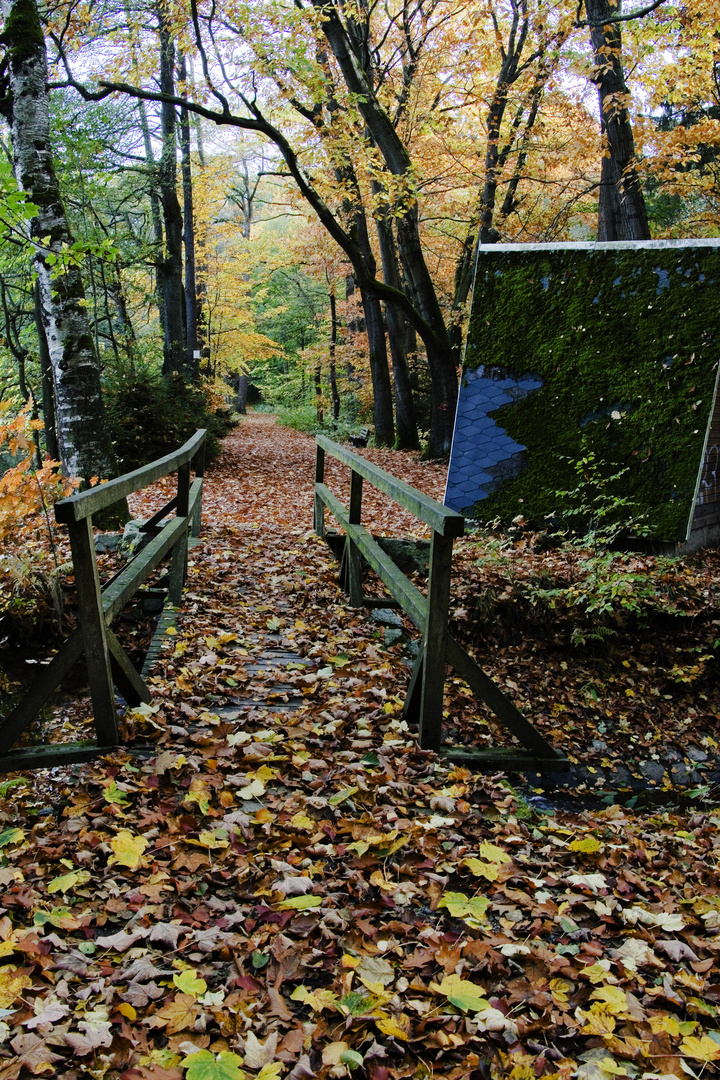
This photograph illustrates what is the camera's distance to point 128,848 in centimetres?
283

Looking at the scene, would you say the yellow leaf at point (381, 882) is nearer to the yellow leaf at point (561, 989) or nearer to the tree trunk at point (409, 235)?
the yellow leaf at point (561, 989)

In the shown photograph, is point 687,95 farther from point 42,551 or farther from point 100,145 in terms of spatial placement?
point 42,551

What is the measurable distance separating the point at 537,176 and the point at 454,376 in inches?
179

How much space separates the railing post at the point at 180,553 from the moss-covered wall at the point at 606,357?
4.11 m

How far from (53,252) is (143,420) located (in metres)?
6.90

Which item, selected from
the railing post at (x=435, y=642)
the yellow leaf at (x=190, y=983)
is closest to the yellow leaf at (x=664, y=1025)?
the yellow leaf at (x=190, y=983)

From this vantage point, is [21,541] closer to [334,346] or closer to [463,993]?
[463,993]

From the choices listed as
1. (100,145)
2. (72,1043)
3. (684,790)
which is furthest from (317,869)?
(100,145)

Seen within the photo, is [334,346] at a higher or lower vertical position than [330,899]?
higher

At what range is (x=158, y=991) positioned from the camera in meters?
2.18

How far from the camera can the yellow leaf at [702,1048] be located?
6.89 feet

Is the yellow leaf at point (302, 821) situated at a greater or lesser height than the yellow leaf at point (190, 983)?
lesser

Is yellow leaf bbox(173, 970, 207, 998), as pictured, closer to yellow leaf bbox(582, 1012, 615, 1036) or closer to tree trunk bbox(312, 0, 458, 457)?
yellow leaf bbox(582, 1012, 615, 1036)

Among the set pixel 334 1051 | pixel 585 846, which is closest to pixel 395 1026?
pixel 334 1051
